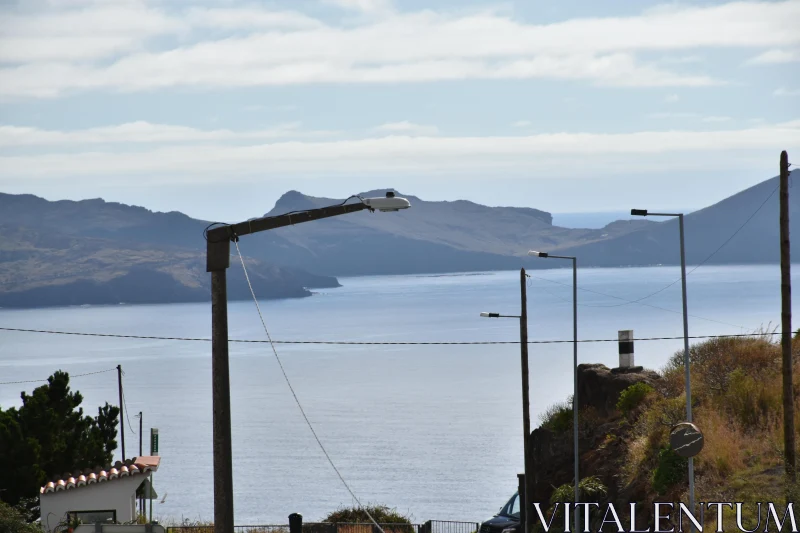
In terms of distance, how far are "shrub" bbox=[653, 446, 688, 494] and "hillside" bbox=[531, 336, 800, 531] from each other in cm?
3

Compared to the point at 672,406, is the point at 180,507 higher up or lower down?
lower down

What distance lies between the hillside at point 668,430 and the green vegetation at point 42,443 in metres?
17.7

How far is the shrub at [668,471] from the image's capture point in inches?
1196

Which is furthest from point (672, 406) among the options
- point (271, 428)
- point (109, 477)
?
point (271, 428)

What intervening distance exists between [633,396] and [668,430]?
670 cm

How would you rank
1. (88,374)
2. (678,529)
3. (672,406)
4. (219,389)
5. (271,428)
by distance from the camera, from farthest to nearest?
(88,374), (271,428), (672,406), (678,529), (219,389)

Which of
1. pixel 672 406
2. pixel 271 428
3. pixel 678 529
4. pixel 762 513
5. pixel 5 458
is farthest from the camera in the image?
pixel 271 428

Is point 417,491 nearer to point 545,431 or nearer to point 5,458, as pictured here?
point 545,431

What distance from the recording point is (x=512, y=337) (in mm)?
197750

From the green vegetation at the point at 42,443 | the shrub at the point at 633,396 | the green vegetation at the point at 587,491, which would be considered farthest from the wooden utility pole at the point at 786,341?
the green vegetation at the point at 42,443

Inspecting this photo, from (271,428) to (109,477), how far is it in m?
92.0

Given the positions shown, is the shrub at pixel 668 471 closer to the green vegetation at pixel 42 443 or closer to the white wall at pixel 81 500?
the white wall at pixel 81 500

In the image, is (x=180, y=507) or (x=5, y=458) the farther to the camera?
(x=180, y=507)

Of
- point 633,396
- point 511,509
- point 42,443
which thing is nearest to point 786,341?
point 633,396
